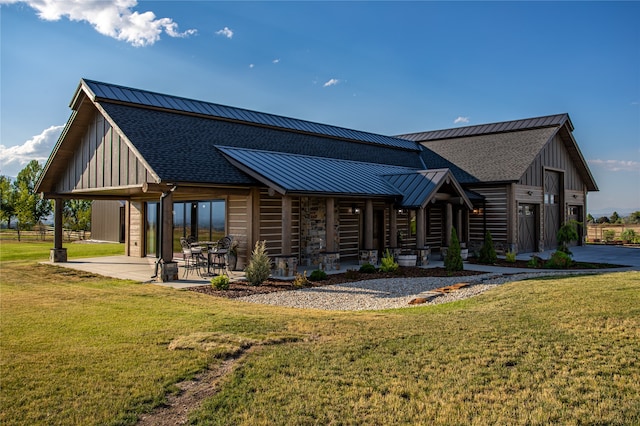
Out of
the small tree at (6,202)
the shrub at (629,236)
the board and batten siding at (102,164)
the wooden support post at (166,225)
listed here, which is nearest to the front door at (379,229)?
the wooden support post at (166,225)

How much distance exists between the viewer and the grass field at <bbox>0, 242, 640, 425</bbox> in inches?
184

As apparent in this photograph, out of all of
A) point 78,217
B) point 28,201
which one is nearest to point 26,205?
point 28,201

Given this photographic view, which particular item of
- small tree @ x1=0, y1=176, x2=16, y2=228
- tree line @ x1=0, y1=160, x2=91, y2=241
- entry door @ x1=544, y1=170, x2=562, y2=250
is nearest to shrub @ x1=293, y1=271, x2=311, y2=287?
entry door @ x1=544, y1=170, x2=562, y2=250

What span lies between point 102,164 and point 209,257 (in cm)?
548

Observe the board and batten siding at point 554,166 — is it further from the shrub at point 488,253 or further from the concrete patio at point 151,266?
the shrub at point 488,253

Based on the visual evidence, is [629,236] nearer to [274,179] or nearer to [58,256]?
[274,179]

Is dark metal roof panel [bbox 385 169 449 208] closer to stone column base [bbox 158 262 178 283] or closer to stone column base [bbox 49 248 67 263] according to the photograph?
stone column base [bbox 158 262 178 283]

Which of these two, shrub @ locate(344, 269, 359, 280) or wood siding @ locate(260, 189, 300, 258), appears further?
wood siding @ locate(260, 189, 300, 258)

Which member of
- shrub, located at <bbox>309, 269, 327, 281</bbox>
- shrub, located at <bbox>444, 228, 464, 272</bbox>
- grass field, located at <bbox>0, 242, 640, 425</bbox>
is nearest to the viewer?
grass field, located at <bbox>0, 242, 640, 425</bbox>

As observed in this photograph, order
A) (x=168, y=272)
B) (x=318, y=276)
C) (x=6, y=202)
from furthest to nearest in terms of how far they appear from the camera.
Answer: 1. (x=6, y=202)
2. (x=318, y=276)
3. (x=168, y=272)

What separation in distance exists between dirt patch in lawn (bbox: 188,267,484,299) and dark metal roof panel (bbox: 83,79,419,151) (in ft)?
25.1

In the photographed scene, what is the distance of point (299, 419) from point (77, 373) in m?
2.83

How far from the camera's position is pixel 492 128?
26938 millimetres

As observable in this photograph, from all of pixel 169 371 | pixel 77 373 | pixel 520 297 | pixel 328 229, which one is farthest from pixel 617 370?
pixel 328 229
